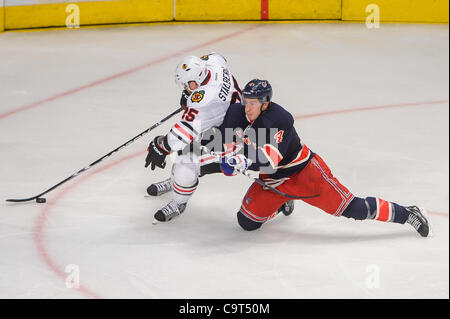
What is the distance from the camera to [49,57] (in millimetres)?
8633

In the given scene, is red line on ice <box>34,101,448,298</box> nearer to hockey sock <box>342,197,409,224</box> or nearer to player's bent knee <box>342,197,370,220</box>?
hockey sock <box>342,197,409,224</box>

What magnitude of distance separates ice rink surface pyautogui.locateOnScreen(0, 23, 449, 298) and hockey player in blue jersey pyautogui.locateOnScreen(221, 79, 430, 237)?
147 mm

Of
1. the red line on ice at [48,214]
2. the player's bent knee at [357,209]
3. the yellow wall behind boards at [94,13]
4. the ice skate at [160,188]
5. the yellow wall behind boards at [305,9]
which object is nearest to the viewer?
the red line on ice at [48,214]

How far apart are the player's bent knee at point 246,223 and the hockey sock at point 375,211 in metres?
0.47

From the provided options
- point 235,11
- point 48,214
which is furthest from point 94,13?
point 48,214

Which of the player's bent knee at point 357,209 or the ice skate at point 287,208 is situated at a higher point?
the player's bent knee at point 357,209

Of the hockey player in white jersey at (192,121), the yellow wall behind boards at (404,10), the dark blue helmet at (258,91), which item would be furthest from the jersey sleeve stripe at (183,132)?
the yellow wall behind boards at (404,10)

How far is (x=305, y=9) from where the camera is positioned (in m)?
10.0

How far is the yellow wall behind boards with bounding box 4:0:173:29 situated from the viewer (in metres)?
9.35

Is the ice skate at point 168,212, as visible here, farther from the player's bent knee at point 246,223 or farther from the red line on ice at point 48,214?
the red line on ice at point 48,214

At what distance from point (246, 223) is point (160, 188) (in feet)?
2.62

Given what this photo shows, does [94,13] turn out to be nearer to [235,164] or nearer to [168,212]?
[168,212]

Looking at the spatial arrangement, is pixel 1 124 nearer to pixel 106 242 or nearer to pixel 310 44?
pixel 106 242

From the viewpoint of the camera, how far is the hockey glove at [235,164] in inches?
182
